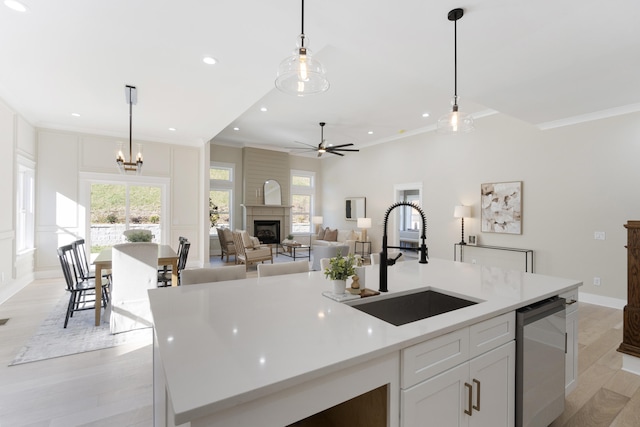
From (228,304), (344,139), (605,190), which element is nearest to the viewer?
(228,304)

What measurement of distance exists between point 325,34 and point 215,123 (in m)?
3.59

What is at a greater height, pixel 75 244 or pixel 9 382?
pixel 75 244

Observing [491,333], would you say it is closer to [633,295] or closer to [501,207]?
[633,295]

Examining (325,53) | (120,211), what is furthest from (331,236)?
(325,53)

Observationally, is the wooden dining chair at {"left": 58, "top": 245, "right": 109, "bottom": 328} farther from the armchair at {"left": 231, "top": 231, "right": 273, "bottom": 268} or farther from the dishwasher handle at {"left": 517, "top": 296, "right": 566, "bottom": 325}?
the dishwasher handle at {"left": 517, "top": 296, "right": 566, "bottom": 325}

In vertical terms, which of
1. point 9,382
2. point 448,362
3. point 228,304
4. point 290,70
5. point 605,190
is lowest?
point 9,382

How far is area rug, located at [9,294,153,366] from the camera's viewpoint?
2.86m

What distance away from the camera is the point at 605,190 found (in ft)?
14.8

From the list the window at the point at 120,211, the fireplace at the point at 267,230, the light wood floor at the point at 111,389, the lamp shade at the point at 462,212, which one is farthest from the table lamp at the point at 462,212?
the window at the point at 120,211

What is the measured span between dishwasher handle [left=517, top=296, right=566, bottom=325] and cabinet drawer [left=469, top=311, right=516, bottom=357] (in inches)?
2.2

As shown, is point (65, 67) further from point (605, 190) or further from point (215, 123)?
point (605, 190)

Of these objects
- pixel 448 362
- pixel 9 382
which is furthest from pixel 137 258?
pixel 448 362

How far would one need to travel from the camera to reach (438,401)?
1.24 m

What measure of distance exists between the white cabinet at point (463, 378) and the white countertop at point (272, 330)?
0.24ft
